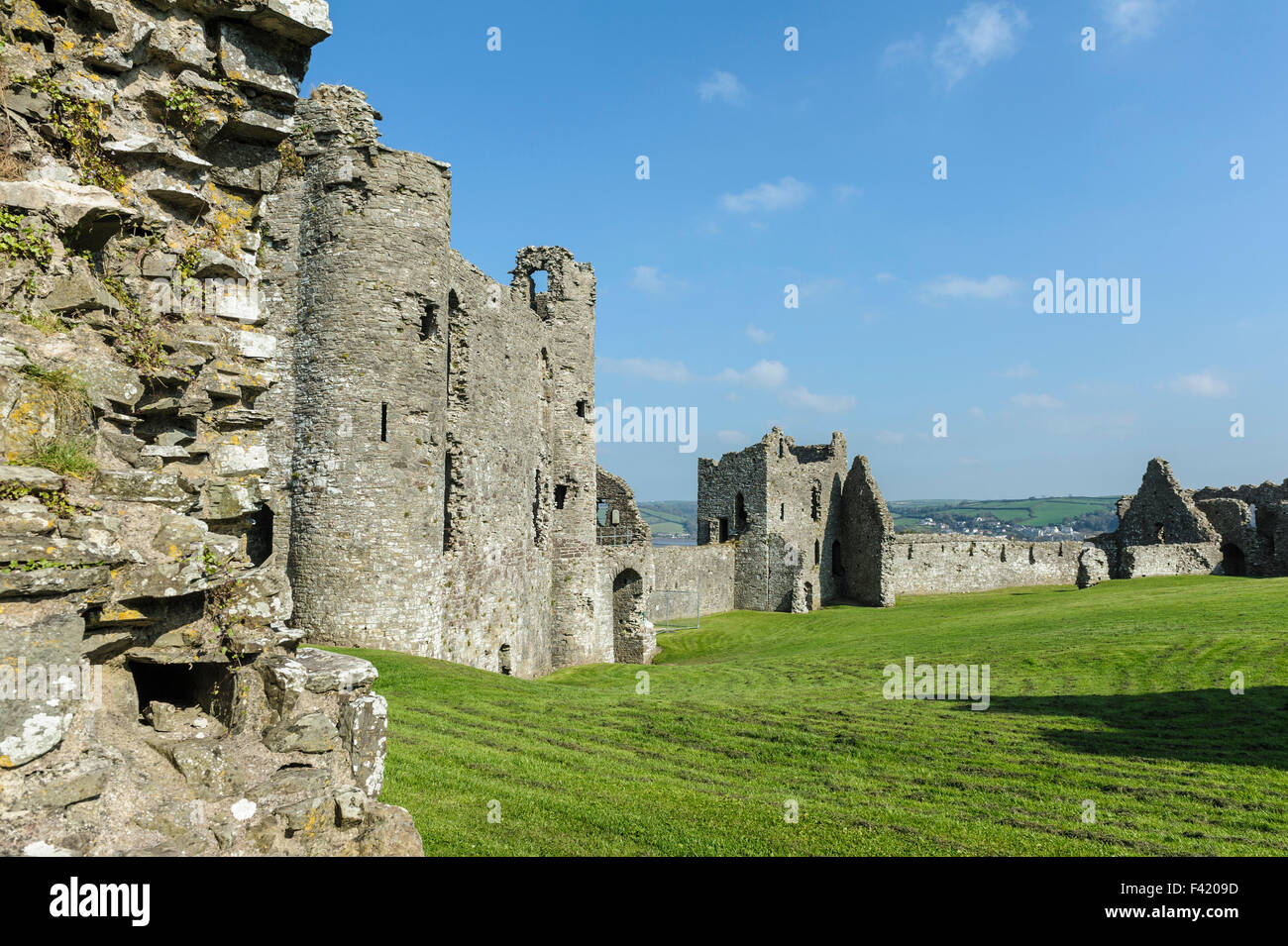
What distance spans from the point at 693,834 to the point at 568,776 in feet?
8.03

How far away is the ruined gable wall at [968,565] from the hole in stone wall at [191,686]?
47209mm

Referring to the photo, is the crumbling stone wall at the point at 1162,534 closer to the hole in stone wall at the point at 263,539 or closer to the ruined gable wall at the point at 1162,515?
the ruined gable wall at the point at 1162,515

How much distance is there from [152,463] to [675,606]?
3757 cm

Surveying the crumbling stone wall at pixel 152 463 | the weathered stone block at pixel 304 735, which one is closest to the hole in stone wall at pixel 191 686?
the crumbling stone wall at pixel 152 463

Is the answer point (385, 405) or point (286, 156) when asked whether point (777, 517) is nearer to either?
point (385, 405)

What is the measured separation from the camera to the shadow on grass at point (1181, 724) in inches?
428

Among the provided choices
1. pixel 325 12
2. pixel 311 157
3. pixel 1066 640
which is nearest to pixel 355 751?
pixel 325 12

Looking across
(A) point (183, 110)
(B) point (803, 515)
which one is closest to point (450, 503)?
(A) point (183, 110)

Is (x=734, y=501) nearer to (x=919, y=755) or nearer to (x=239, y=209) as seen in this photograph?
(x=919, y=755)

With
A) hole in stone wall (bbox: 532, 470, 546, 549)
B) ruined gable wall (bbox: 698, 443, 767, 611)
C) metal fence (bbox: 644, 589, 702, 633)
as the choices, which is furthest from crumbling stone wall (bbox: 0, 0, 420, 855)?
ruined gable wall (bbox: 698, 443, 767, 611)

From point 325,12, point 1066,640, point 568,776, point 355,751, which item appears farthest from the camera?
point 1066,640

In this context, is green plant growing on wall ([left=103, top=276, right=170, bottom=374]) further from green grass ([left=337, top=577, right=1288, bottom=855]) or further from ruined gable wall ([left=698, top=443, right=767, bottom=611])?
A: ruined gable wall ([left=698, top=443, right=767, bottom=611])

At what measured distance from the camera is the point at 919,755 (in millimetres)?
11141

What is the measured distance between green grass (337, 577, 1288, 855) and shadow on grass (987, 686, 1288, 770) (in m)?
0.05
